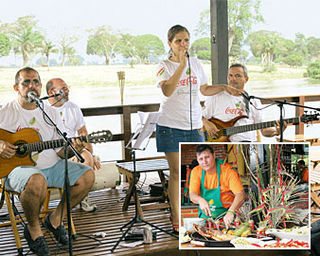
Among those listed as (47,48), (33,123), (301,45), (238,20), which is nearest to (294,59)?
(301,45)

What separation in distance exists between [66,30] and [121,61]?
0.67m

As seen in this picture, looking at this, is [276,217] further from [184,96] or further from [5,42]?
[5,42]

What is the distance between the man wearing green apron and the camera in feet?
8.52

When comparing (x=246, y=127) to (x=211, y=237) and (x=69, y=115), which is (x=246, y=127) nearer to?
(x=69, y=115)

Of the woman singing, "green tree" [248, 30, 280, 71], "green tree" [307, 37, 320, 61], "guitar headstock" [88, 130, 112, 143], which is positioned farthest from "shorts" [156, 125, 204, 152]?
"green tree" [307, 37, 320, 61]

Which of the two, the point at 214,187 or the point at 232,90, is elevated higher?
the point at 232,90

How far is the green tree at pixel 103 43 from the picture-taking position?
233 inches

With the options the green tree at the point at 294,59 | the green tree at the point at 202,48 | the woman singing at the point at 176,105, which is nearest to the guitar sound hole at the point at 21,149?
the woman singing at the point at 176,105

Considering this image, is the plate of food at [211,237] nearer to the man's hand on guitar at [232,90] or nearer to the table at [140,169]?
the table at [140,169]

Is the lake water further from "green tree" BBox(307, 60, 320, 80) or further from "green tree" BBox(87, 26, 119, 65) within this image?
"green tree" BBox(87, 26, 119, 65)

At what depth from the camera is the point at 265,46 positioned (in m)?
6.39

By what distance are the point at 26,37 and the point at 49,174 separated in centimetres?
221

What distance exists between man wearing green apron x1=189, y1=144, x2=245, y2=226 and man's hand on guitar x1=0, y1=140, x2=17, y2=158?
1.54 meters

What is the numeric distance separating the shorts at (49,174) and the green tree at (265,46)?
3.11 meters
